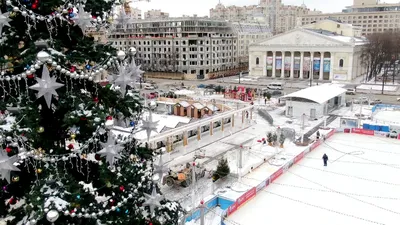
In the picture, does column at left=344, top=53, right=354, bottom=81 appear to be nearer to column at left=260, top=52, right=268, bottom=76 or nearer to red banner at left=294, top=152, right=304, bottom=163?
column at left=260, top=52, right=268, bottom=76

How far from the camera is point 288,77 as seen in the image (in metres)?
66.1

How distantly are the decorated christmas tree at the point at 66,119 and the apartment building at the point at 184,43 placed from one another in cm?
6120

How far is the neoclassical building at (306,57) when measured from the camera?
199 ft

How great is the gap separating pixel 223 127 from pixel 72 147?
22.9 metres

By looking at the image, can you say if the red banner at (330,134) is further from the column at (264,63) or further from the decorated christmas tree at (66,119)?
the column at (264,63)

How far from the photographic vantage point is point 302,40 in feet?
206

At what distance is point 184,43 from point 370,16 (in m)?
96.2

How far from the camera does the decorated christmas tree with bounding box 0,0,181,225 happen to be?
509cm

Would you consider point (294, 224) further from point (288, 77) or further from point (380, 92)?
point (288, 77)

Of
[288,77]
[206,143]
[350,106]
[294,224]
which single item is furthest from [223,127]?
[288,77]

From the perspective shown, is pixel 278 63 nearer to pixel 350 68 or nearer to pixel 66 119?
pixel 350 68

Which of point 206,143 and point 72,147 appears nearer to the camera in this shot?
point 72,147

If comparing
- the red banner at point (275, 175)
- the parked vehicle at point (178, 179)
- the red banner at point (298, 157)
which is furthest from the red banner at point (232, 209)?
the red banner at point (298, 157)

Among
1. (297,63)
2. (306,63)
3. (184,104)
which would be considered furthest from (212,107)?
(297,63)
